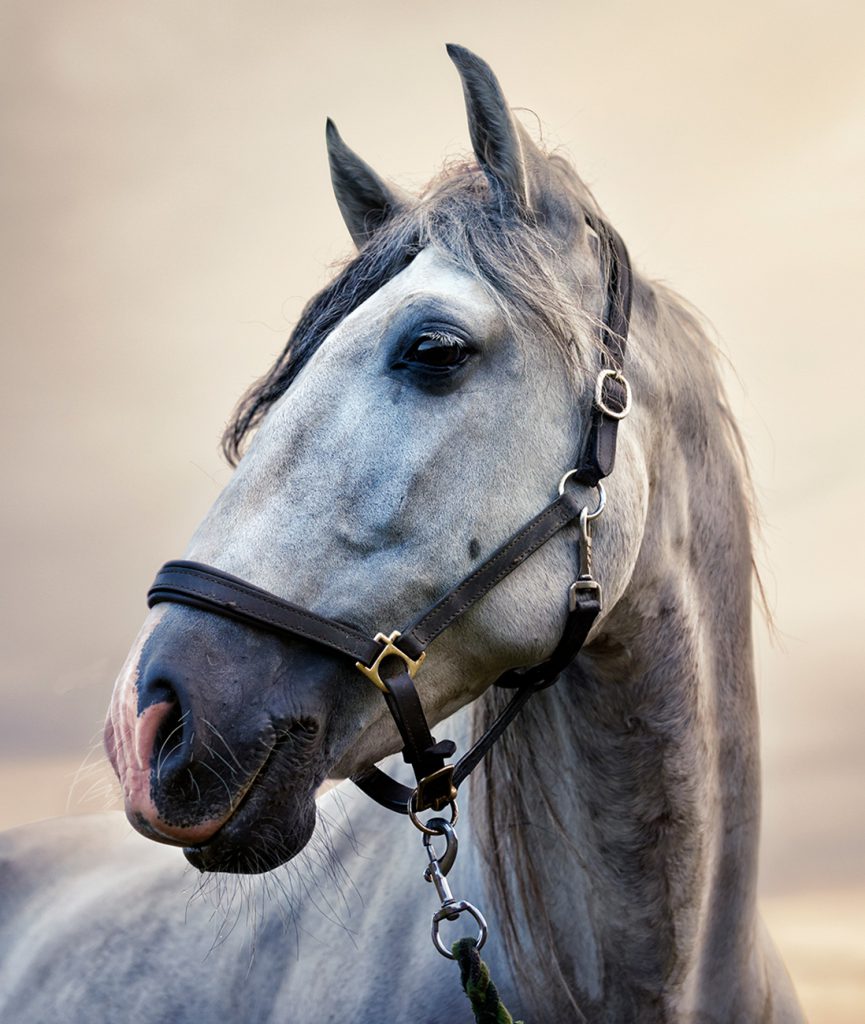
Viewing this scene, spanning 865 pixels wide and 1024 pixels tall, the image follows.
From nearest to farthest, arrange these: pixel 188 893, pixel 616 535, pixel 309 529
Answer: pixel 309 529
pixel 616 535
pixel 188 893

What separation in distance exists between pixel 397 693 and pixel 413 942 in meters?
0.93

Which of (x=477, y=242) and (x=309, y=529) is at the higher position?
(x=477, y=242)

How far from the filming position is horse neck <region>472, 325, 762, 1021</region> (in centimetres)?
250

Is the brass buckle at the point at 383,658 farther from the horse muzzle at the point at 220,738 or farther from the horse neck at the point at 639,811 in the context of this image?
the horse neck at the point at 639,811

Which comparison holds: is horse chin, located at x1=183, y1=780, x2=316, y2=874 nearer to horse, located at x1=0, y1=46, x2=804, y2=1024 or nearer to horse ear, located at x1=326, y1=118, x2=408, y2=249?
horse, located at x1=0, y1=46, x2=804, y2=1024

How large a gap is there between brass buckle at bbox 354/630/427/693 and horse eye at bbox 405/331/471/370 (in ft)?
1.97

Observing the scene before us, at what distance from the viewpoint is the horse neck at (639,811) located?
250cm

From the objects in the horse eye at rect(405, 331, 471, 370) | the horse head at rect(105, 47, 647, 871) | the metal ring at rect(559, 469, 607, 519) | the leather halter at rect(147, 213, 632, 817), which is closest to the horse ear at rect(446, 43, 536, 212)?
the horse head at rect(105, 47, 647, 871)

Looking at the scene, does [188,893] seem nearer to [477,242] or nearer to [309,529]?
[309,529]

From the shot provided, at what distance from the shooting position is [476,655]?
222 centimetres

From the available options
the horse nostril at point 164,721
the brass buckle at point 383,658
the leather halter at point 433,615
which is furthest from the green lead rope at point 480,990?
the horse nostril at point 164,721

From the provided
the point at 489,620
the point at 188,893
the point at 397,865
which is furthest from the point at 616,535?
the point at 188,893

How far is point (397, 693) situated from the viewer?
2102 millimetres

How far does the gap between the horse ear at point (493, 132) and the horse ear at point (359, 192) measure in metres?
0.49
